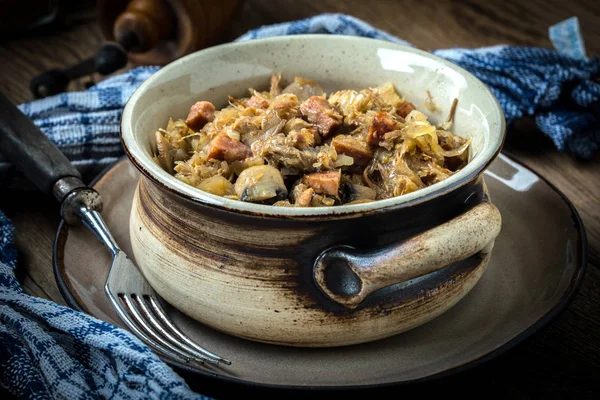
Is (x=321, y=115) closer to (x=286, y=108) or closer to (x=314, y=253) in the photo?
(x=286, y=108)

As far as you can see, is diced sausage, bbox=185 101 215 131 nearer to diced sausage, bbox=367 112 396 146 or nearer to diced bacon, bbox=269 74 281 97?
diced bacon, bbox=269 74 281 97

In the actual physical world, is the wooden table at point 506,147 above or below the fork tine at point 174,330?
below

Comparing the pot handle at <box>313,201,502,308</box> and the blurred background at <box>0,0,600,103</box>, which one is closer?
the pot handle at <box>313,201,502,308</box>

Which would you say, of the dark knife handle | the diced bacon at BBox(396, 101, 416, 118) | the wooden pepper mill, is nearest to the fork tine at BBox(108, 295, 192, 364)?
the dark knife handle

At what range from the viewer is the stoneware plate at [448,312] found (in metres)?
1.24

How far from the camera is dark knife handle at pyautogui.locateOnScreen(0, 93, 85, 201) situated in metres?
1.64

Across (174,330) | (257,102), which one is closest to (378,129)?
(257,102)

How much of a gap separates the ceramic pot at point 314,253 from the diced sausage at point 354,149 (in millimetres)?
227

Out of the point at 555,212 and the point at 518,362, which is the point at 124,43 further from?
the point at 518,362

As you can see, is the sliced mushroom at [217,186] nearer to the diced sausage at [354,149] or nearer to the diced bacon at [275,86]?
the diced sausage at [354,149]

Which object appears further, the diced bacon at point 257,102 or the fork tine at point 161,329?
the diced bacon at point 257,102

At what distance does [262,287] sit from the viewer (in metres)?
1.23

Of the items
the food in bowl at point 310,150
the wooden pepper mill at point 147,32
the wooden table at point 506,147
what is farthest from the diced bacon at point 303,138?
the wooden pepper mill at point 147,32

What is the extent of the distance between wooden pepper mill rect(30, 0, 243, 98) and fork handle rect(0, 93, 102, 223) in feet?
1.87
